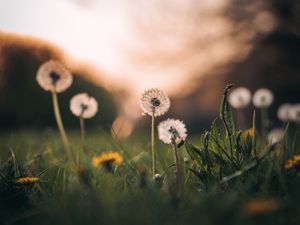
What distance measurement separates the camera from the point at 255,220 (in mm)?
881

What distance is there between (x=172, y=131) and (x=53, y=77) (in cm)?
58

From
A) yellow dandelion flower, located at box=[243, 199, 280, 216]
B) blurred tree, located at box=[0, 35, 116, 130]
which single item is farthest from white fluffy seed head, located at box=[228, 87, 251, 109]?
blurred tree, located at box=[0, 35, 116, 130]

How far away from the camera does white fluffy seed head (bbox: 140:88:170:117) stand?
4.99ft

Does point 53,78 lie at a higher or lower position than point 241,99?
higher

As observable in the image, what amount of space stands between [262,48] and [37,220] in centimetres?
1208

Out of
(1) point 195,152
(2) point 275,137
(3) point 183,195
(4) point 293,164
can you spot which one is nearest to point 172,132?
(1) point 195,152

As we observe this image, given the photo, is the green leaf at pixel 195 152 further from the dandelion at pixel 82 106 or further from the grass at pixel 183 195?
the dandelion at pixel 82 106

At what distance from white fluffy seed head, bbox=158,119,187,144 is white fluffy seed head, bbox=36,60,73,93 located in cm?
47

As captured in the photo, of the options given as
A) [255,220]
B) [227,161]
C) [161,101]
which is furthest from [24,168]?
[255,220]

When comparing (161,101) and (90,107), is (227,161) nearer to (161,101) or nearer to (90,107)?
(161,101)

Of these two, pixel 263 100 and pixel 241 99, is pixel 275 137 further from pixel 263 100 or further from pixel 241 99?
pixel 263 100

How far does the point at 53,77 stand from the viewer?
1340mm

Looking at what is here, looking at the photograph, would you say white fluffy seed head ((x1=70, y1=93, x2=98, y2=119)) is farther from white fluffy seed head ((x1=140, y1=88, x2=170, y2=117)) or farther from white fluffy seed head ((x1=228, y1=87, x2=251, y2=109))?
white fluffy seed head ((x1=228, y1=87, x2=251, y2=109))

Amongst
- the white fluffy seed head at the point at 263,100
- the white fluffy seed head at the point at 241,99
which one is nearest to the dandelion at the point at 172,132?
the white fluffy seed head at the point at 241,99
